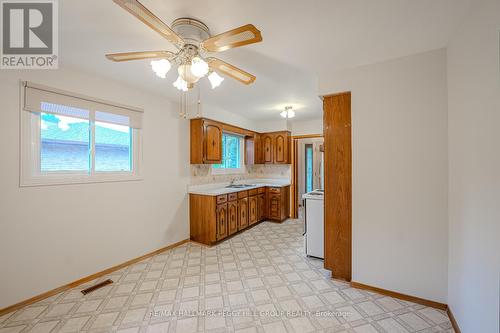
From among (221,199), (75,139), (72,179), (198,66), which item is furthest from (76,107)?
(221,199)

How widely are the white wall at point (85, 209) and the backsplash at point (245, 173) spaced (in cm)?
27

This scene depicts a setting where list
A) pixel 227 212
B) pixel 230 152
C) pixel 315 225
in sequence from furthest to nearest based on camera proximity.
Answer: pixel 230 152
pixel 227 212
pixel 315 225

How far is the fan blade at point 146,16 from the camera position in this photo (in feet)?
3.20

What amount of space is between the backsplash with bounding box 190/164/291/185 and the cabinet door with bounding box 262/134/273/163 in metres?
0.34

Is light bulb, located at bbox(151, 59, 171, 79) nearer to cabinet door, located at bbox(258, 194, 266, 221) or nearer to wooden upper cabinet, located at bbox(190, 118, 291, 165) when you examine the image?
wooden upper cabinet, located at bbox(190, 118, 291, 165)

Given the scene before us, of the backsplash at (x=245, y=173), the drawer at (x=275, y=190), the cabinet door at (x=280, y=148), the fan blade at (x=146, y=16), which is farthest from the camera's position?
the cabinet door at (x=280, y=148)

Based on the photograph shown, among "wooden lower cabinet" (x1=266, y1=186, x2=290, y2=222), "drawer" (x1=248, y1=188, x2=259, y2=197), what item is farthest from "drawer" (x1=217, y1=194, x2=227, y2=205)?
"wooden lower cabinet" (x1=266, y1=186, x2=290, y2=222)

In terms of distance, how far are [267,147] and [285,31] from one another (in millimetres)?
3614

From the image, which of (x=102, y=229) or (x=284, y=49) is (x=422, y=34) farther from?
(x=102, y=229)

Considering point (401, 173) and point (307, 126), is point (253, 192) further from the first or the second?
point (401, 173)

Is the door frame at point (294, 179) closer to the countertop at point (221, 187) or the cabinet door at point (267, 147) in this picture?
the countertop at point (221, 187)

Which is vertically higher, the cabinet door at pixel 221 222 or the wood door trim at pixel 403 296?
the cabinet door at pixel 221 222

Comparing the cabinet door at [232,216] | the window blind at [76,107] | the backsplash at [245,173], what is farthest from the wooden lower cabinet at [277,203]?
the window blind at [76,107]

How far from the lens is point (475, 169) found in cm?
136
